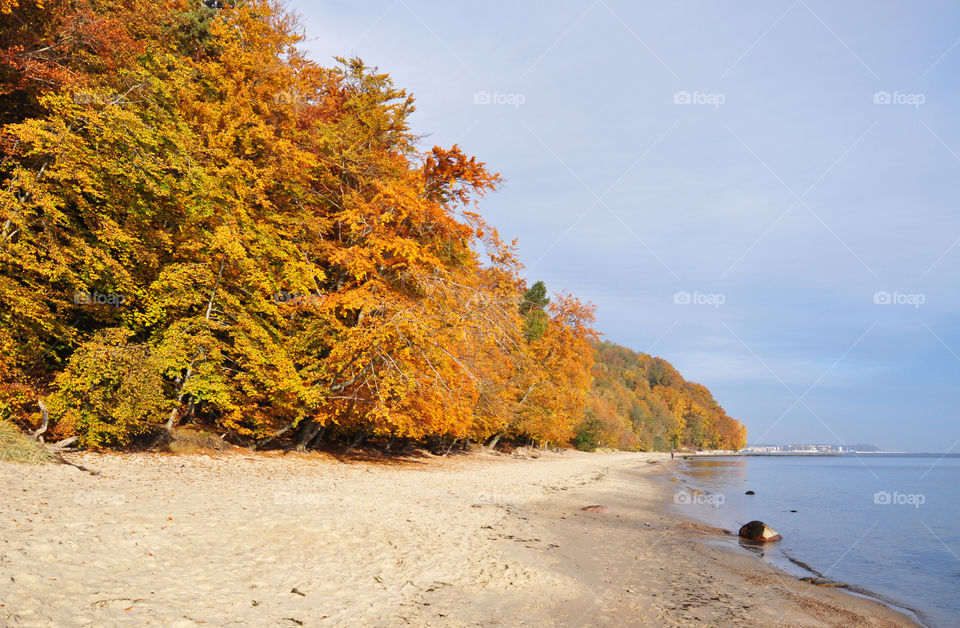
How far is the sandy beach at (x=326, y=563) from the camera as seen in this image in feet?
19.9

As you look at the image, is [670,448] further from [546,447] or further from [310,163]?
[310,163]

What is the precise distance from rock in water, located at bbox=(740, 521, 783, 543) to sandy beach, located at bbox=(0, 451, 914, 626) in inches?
125

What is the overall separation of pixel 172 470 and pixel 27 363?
18.3 feet

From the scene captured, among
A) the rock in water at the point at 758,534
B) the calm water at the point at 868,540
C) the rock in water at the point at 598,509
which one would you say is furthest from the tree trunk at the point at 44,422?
the rock in water at the point at 758,534

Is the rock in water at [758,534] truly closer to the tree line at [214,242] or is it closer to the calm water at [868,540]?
the calm water at [868,540]

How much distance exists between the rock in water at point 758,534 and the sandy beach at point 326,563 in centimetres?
318

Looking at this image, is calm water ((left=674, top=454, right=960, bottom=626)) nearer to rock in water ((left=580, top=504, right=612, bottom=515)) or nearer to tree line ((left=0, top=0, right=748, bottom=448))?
rock in water ((left=580, top=504, right=612, bottom=515))

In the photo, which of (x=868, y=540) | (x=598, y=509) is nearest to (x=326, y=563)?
(x=598, y=509)

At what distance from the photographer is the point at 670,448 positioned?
5153 inches

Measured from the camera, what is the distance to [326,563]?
8117mm

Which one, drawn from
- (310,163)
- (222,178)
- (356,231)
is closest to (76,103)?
(222,178)

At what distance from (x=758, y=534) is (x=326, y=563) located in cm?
1539

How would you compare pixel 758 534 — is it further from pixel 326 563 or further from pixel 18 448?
pixel 18 448

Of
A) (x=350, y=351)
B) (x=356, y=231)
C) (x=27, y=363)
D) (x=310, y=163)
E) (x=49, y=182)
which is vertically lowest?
(x=27, y=363)
